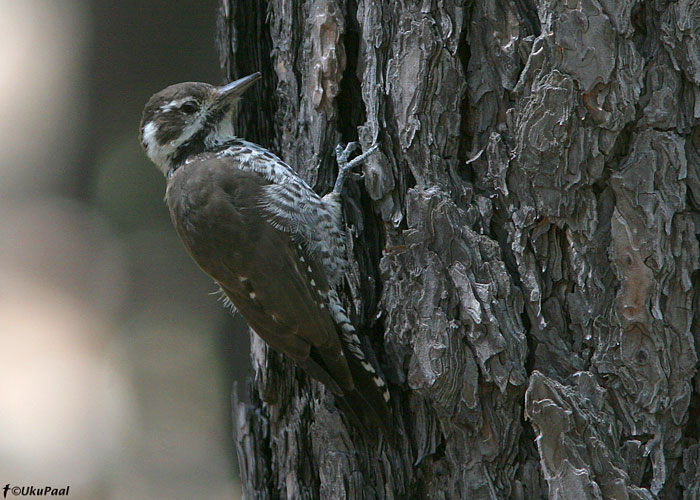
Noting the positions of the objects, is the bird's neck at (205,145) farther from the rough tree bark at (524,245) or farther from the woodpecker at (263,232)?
the rough tree bark at (524,245)

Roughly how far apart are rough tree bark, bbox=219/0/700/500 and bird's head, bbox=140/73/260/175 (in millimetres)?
853

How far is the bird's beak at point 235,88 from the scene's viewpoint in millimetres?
2907

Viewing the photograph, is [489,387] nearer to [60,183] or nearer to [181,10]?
[181,10]

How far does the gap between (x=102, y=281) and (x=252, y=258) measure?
1.64 metres

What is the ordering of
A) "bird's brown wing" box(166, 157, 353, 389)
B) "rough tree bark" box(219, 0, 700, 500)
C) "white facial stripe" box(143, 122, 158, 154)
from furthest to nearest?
1. "white facial stripe" box(143, 122, 158, 154)
2. "bird's brown wing" box(166, 157, 353, 389)
3. "rough tree bark" box(219, 0, 700, 500)

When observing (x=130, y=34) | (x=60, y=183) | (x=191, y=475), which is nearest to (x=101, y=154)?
(x=60, y=183)

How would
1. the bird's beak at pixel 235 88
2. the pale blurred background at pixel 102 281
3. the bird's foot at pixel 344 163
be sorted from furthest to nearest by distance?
1. the pale blurred background at pixel 102 281
2. the bird's beak at pixel 235 88
3. the bird's foot at pixel 344 163

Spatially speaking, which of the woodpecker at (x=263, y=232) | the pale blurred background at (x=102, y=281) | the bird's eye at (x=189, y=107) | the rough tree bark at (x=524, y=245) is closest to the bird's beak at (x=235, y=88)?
the woodpecker at (x=263, y=232)

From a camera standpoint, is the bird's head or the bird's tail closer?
the bird's tail

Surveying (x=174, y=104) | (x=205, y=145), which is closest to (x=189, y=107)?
(x=174, y=104)

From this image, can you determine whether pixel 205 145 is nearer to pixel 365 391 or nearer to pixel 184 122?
pixel 184 122

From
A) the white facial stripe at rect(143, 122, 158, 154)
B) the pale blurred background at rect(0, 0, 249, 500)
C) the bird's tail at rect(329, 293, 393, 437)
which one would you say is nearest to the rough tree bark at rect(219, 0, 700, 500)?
the bird's tail at rect(329, 293, 393, 437)

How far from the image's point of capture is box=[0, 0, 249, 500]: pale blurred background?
12.8 ft

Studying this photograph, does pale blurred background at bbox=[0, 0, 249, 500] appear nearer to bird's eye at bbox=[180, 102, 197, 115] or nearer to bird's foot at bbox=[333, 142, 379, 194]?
bird's eye at bbox=[180, 102, 197, 115]
